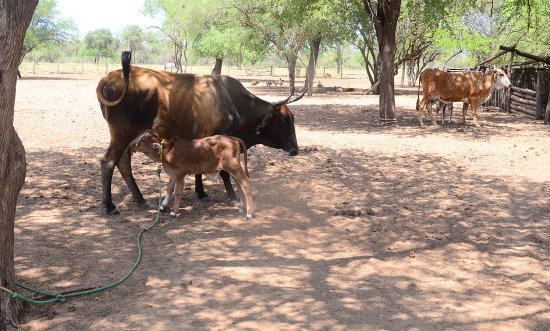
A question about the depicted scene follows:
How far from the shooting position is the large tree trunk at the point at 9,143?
3895 mm

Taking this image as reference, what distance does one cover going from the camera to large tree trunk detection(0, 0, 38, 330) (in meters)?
3.89

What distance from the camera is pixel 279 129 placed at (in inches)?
316

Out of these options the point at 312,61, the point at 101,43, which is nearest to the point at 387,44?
the point at 312,61

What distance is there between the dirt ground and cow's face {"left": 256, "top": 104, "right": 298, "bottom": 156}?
75 cm

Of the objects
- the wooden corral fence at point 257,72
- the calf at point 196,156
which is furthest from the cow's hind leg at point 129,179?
the wooden corral fence at point 257,72

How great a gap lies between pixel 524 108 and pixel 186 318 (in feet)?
58.1

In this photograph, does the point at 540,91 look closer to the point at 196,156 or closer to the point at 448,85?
the point at 448,85

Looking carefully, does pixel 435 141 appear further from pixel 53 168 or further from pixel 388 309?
pixel 388 309

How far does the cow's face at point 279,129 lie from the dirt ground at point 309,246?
2.46ft

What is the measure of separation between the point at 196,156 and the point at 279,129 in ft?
5.62

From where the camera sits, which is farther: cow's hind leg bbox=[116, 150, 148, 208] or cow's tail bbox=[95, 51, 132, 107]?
cow's hind leg bbox=[116, 150, 148, 208]

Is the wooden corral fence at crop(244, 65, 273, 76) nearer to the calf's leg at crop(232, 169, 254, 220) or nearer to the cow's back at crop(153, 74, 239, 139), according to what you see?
the cow's back at crop(153, 74, 239, 139)

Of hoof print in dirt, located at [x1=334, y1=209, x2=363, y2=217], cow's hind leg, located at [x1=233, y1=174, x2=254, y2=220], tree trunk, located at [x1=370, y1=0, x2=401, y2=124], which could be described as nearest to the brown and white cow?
tree trunk, located at [x1=370, y1=0, x2=401, y2=124]

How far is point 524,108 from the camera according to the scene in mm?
19000
